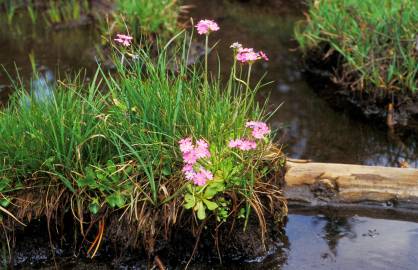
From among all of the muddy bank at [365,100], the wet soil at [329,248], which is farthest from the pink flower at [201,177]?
the muddy bank at [365,100]

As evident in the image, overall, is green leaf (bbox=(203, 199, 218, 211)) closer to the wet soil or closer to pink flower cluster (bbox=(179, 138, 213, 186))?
pink flower cluster (bbox=(179, 138, 213, 186))

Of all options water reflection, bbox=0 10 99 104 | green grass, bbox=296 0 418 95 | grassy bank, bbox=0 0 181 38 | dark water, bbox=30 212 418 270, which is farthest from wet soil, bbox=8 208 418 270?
water reflection, bbox=0 10 99 104

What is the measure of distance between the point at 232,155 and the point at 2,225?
123 cm

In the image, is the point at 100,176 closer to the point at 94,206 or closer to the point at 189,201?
the point at 94,206

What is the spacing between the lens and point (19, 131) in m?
3.35

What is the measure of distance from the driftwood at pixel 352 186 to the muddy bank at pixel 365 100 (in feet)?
5.11

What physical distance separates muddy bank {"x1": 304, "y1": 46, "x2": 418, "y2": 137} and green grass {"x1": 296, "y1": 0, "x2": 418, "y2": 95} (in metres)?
0.06

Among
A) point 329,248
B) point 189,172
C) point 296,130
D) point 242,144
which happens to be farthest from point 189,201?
point 296,130

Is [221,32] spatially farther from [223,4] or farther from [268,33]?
[223,4]

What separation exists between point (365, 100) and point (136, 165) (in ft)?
10.3

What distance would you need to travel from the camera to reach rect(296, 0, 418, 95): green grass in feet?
17.9

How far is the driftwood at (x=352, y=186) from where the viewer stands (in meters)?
3.77

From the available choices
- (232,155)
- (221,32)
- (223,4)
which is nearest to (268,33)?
(221,32)

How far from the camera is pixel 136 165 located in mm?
3232
